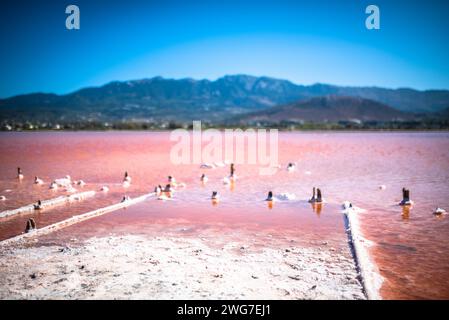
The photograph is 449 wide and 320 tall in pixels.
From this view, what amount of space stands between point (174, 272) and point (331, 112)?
157 meters

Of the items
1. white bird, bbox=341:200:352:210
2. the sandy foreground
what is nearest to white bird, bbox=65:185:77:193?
the sandy foreground

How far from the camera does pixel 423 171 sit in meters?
23.0

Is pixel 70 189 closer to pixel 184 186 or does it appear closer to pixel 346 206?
pixel 184 186

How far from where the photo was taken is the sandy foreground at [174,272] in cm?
642

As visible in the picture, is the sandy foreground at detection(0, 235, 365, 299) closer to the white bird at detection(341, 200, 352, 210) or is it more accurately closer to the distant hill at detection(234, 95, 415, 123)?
the white bird at detection(341, 200, 352, 210)

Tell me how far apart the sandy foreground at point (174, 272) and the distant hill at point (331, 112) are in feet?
449

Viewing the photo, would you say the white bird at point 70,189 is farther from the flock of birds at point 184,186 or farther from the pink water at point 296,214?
the pink water at point 296,214

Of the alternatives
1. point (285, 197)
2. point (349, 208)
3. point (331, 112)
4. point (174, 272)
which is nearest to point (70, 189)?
point (285, 197)

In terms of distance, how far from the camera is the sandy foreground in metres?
6.42

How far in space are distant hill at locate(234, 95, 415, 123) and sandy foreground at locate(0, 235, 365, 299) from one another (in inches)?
5383

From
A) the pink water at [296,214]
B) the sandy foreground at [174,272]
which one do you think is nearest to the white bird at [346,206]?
the pink water at [296,214]

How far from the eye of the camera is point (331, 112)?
157 metres

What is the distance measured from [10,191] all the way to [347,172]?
17.7 meters

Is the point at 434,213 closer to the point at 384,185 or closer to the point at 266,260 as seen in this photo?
the point at 384,185
